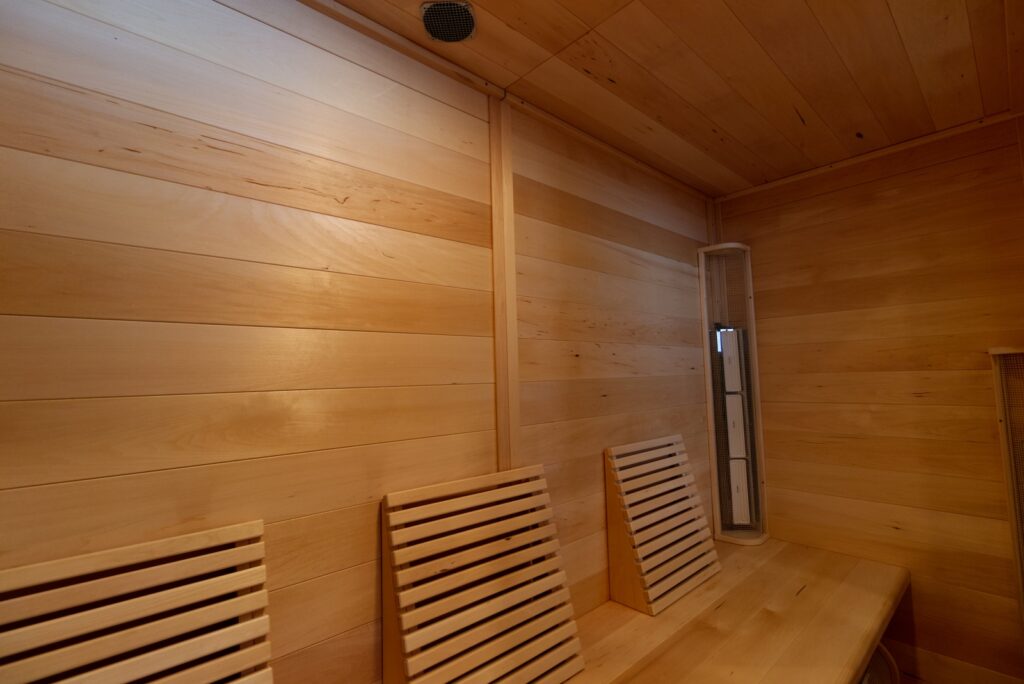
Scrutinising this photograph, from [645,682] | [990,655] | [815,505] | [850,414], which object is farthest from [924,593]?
[645,682]

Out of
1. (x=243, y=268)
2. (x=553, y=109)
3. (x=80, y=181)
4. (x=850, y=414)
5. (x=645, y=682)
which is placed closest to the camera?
(x=80, y=181)

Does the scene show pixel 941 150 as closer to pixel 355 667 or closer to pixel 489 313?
pixel 489 313

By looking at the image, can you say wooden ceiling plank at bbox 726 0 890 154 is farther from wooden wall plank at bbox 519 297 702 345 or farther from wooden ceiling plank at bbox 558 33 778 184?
wooden wall plank at bbox 519 297 702 345

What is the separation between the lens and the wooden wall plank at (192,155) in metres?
0.82

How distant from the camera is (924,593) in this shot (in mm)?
1871

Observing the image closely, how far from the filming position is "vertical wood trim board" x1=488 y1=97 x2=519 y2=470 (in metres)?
1.43

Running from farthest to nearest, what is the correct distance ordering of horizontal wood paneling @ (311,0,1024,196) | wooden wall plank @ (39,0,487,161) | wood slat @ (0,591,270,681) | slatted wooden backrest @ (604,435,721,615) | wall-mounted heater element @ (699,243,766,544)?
wall-mounted heater element @ (699,243,766,544), slatted wooden backrest @ (604,435,721,615), horizontal wood paneling @ (311,0,1024,196), wooden wall plank @ (39,0,487,161), wood slat @ (0,591,270,681)

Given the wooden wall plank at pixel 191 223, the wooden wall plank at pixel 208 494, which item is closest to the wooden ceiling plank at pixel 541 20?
the wooden wall plank at pixel 191 223

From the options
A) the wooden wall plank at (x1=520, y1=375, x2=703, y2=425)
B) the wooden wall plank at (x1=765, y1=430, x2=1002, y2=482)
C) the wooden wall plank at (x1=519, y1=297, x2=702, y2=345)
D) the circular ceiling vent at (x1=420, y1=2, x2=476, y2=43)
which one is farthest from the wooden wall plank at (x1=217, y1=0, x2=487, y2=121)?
the wooden wall plank at (x1=765, y1=430, x2=1002, y2=482)

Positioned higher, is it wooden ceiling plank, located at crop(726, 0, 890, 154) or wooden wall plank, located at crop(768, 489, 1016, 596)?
wooden ceiling plank, located at crop(726, 0, 890, 154)

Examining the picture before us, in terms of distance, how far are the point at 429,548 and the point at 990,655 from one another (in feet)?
6.90

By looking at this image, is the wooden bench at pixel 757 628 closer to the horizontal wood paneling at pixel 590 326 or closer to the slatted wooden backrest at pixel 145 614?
the horizontal wood paneling at pixel 590 326

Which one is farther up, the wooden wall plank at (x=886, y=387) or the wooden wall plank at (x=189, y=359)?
the wooden wall plank at (x=189, y=359)

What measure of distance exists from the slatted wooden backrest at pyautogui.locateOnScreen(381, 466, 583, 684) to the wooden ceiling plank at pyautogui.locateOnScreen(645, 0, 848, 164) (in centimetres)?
131
